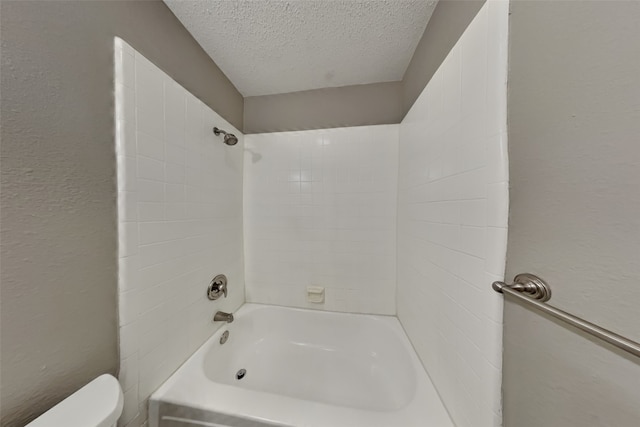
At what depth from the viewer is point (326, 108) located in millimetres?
1552

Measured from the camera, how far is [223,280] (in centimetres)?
133

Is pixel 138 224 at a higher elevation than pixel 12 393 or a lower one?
higher

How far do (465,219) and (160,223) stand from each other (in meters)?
1.24

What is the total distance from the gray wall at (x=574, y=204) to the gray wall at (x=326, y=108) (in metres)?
1.05

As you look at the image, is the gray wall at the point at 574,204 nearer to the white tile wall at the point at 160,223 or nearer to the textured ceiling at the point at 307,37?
the textured ceiling at the point at 307,37

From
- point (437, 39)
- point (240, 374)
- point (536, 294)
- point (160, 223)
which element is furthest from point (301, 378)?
point (437, 39)

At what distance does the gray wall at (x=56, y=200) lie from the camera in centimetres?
49

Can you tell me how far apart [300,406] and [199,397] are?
44cm

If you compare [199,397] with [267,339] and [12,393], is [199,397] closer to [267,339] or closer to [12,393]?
[12,393]

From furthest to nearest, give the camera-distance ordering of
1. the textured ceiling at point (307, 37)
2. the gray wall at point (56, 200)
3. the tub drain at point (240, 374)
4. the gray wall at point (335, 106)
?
the gray wall at point (335, 106) → the tub drain at point (240, 374) → the textured ceiling at point (307, 37) → the gray wall at point (56, 200)

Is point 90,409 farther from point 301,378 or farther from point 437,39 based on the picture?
point 437,39

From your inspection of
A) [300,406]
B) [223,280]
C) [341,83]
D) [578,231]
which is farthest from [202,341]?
[341,83]

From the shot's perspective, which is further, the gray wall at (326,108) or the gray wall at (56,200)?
the gray wall at (326,108)

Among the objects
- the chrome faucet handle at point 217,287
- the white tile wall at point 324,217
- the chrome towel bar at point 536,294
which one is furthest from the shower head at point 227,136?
the chrome towel bar at point 536,294
